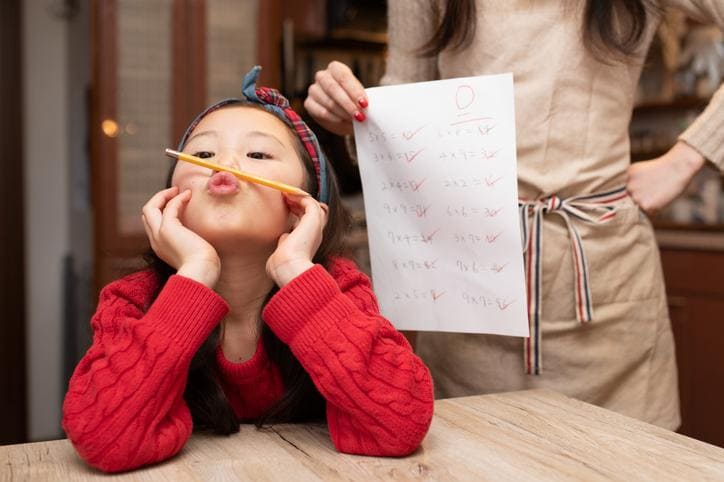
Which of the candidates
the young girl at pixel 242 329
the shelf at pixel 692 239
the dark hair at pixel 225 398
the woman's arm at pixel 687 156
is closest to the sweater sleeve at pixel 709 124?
the woman's arm at pixel 687 156

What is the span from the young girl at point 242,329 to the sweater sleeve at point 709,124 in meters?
0.55

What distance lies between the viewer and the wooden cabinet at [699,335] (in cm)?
278

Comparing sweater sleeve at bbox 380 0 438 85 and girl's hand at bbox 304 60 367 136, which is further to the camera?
sweater sleeve at bbox 380 0 438 85

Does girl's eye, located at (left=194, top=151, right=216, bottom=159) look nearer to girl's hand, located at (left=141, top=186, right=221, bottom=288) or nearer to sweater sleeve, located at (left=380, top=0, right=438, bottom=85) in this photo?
girl's hand, located at (left=141, top=186, right=221, bottom=288)

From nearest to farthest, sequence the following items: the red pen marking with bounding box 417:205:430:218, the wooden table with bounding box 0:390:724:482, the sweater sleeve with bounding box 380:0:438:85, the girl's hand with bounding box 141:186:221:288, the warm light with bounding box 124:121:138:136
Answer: the wooden table with bounding box 0:390:724:482, the girl's hand with bounding box 141:186:221:288, the red pen marking with bounding box 417:205:430:218, the sweater sleeve with bounding box 380:0:438:85, the warm light with bounding box 124:121:138:136

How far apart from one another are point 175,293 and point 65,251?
9.78ft

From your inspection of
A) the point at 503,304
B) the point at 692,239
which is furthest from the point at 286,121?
the point at 692,239

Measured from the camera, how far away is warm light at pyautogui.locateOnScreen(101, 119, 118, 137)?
2865 mm

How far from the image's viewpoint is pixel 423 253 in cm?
112

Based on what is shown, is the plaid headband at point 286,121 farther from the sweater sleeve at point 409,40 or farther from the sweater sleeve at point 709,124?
the sweater sleeve at point 709,124

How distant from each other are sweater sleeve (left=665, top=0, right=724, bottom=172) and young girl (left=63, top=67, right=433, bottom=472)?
55 centimetres

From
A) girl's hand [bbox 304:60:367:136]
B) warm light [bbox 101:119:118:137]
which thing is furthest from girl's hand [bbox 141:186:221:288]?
warm light [bbox 101:119:118:137]

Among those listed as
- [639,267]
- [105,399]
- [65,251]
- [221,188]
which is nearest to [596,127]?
[639,267]

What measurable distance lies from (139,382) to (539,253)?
23.9 inches
